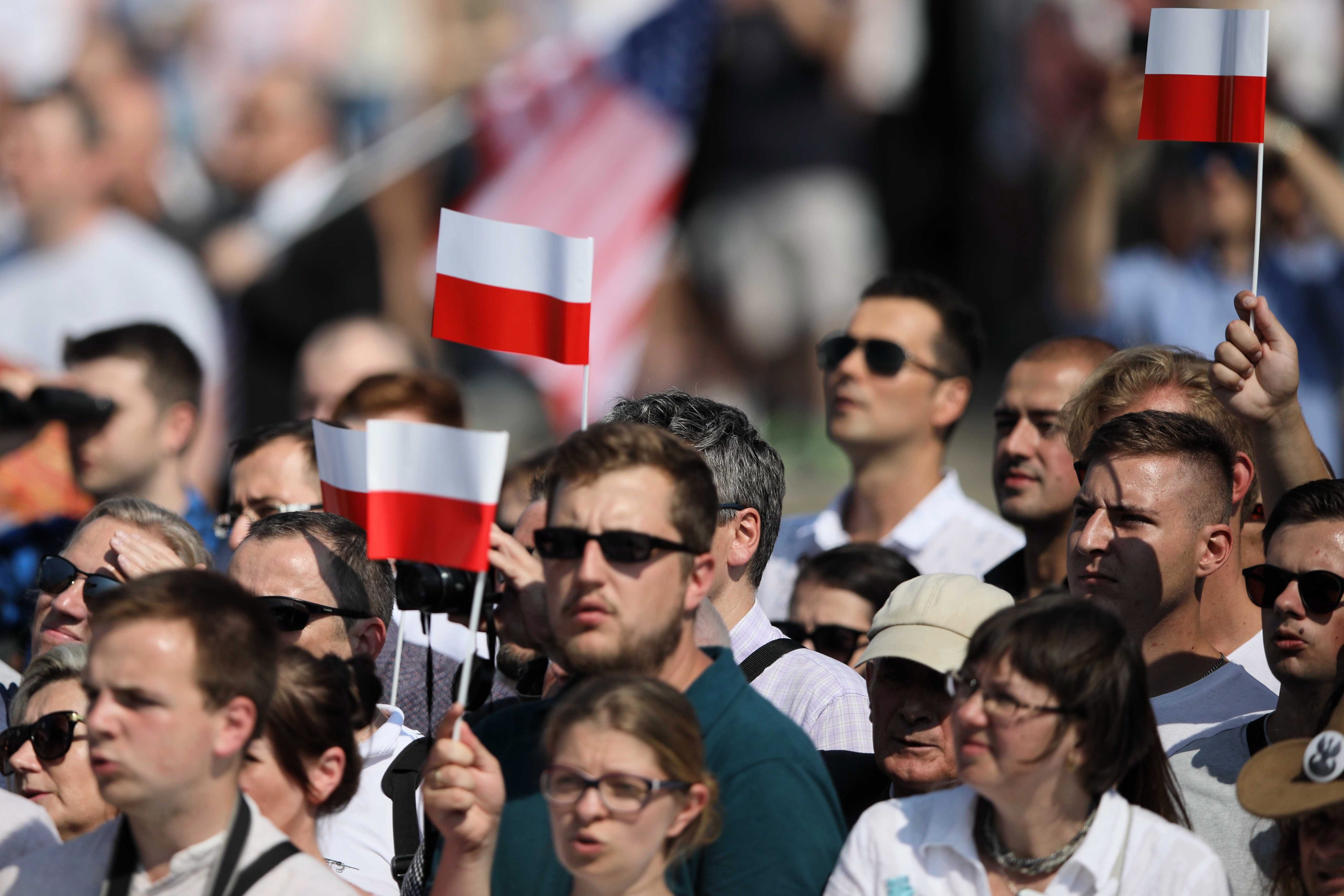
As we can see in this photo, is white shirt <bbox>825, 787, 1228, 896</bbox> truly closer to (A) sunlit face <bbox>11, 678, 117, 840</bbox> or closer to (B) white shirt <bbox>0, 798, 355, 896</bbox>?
(B) white shirt <bbox>0, 798, 355, 896</bbox>

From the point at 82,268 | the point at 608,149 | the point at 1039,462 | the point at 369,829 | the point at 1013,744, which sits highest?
the point at 608,149

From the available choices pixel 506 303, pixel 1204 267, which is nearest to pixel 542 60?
pixel 1204 267

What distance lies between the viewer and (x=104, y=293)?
9695mm

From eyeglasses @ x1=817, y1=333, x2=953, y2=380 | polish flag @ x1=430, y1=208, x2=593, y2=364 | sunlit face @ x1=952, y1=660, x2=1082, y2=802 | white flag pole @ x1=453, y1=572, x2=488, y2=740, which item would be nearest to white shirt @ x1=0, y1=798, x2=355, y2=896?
white flag pole @ x1=453, y1=572, x2=488, y2=740

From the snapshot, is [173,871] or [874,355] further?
[874,355]

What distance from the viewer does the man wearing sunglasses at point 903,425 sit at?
560cm

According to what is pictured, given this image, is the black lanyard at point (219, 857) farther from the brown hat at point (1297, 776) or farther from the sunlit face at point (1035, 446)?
the sunlit face at point (1035, 446)

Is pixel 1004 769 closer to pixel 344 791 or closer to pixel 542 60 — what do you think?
pixel 344 791

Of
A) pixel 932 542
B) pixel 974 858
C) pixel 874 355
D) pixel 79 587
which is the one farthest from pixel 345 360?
pixel 974 858

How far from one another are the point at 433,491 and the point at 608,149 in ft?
24.1

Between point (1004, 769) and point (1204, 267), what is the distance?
5249 millimetres

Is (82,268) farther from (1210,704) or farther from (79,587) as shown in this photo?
(1210,704)

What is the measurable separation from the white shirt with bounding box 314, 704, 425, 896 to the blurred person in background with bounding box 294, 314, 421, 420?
3088 millimetres

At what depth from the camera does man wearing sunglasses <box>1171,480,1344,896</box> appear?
332 centimetres
